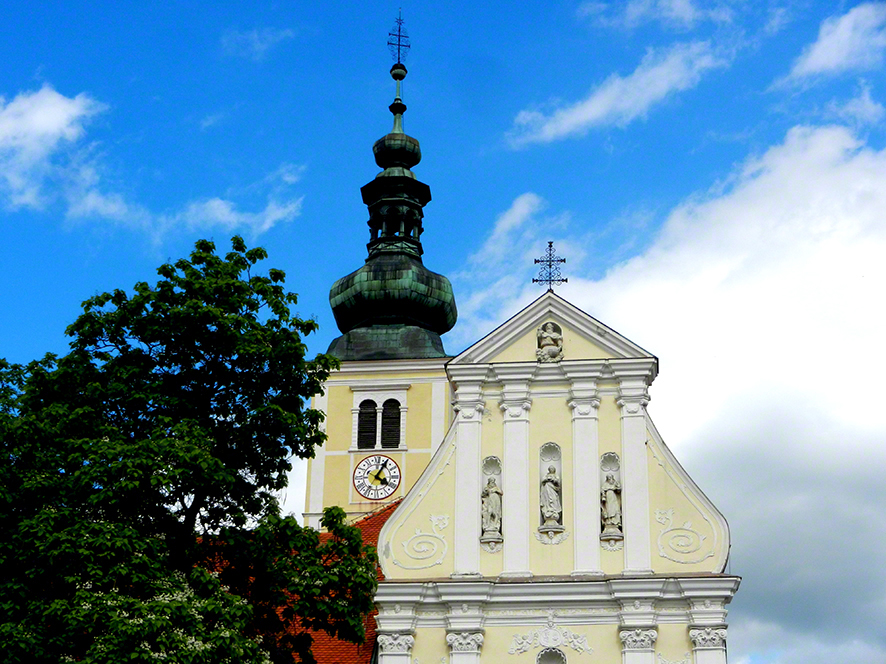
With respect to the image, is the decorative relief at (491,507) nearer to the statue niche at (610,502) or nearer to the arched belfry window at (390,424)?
the statue niche at (610,502)

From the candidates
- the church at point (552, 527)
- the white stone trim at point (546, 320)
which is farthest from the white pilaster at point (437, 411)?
the white stone trim at point (546, 320)

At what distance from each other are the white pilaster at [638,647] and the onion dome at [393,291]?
18612 mm

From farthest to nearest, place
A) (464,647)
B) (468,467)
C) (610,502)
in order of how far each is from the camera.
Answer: (468,467)
(610,502)
(464,647)

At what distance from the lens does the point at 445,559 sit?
24.0m

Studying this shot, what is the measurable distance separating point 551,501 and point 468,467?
1649 mm

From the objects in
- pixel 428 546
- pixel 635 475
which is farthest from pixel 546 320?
pixel 428 546

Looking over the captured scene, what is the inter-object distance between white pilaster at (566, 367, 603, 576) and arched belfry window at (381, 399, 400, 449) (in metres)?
15.5

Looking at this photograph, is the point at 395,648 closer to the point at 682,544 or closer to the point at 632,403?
the point at 682,544

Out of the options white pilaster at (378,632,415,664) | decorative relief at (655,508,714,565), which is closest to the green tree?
white pilaster at (378,632,415,664)

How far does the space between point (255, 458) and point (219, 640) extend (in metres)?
3.54

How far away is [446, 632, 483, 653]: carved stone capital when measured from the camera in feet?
76.2

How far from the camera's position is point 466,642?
915 inches

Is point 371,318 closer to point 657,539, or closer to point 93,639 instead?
point 657,539

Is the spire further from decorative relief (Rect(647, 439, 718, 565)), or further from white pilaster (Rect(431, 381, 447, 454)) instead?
decorative relief (Rect(647, 439, 718, 565))
